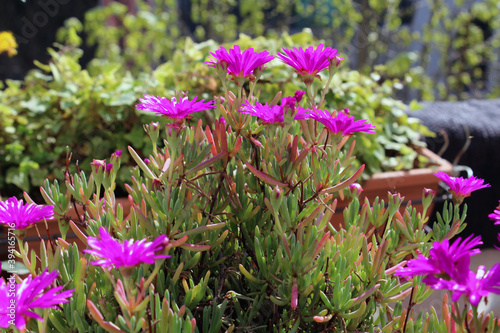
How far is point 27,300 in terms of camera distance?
42cm

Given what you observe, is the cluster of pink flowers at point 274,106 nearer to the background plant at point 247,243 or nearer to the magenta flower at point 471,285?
the background plant at point 247,243

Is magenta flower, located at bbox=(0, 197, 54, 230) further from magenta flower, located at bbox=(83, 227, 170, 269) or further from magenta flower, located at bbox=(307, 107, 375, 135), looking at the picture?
magenta flower, located at bbox=(307, 107, 375, 135)

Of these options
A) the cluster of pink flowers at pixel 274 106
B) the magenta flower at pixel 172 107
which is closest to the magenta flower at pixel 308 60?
the cluster of pink flowers at pixel 274 106

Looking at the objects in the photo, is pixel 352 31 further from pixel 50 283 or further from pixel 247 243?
pixel 50 283

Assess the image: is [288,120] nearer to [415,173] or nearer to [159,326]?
[159,326]

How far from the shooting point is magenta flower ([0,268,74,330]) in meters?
0.41

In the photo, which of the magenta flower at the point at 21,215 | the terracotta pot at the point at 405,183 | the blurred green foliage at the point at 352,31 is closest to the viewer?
the magenta flower at the point at 21,215

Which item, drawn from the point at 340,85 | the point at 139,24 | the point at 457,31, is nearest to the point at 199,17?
the point at 139,24

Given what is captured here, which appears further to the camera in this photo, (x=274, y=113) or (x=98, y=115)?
(x=98, y=115)

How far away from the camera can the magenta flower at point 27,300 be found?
41 centimetres

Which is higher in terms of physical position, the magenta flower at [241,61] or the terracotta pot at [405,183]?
the magenta flower at [241,61]

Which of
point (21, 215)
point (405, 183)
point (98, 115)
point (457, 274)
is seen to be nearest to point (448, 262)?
point (457, 274)

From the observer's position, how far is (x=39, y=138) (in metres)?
1.41

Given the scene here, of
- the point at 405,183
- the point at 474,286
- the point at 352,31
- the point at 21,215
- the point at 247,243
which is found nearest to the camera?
the point at 474,286
